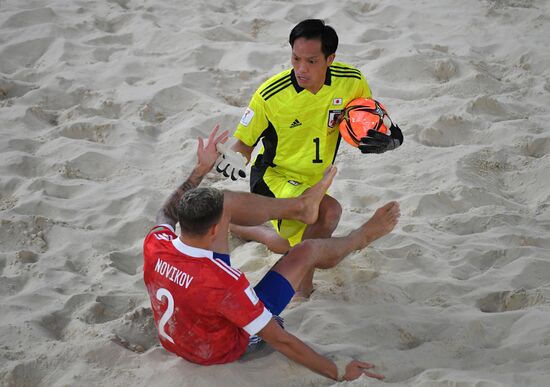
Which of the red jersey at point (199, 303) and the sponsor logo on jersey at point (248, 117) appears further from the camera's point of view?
the sponsor logo on jersey at point (248, 117)

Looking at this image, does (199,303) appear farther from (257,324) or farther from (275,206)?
→ (275,206)

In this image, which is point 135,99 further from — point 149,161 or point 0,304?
point 0,304

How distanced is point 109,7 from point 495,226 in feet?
14.3

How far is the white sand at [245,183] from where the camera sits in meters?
3.34

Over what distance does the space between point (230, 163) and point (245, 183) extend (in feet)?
3.83

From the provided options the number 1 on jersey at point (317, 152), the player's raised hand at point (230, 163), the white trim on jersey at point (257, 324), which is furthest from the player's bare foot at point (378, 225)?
the white trim on jersey at point (257, 324)

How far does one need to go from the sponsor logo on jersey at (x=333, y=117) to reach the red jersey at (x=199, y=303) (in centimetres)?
117

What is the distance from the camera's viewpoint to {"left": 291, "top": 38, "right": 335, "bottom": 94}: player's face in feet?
12.6

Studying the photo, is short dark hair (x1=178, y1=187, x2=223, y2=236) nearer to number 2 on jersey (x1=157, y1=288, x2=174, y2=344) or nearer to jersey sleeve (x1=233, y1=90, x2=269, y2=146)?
number 2 on jersey (x1=157, y1=288, x2=174, y2=344)

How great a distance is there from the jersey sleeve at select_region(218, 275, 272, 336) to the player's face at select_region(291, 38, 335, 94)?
4.50ft

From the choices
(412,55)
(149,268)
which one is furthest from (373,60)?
(149,268)

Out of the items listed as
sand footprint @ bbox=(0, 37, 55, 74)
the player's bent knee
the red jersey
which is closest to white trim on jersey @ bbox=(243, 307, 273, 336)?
the red jersey

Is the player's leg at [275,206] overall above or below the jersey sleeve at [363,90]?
below

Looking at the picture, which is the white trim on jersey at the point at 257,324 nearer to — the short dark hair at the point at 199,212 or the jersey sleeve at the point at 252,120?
the short dark hair at the point at 199,212
